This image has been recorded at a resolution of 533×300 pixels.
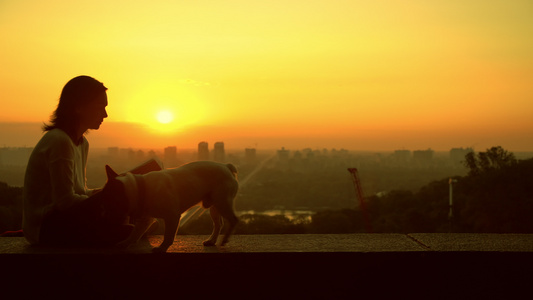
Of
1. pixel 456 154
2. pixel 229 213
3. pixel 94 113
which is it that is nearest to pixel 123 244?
pixel 229 213

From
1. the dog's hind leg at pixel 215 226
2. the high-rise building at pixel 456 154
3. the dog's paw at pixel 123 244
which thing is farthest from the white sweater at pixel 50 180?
the high-rise building at pixel 456 154

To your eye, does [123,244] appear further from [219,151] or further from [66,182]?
[219,151]

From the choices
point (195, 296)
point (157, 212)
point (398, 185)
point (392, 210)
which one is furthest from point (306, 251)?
point (398, 185)

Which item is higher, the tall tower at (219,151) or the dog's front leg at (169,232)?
the tall tower at (219,151)

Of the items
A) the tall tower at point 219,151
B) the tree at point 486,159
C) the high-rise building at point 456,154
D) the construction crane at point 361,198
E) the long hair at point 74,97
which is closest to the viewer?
the long hair at point 74,97

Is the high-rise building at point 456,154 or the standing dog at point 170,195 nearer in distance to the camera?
the standing dog at point 170,195

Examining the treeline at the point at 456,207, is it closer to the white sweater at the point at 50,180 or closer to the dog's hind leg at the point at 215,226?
the dog's hind leg at the point at 215,226

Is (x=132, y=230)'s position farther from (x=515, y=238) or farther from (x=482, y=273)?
(x=515, y=238)

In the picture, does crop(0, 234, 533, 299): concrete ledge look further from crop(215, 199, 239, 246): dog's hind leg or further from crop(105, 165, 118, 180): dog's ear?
crop(105, 165, 118, 180): dog's ear
